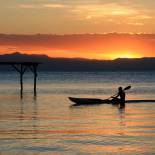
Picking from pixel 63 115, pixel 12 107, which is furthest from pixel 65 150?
pixel 12 107

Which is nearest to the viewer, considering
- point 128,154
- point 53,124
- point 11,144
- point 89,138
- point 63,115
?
point 128,154

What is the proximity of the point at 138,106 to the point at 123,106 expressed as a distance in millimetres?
1288

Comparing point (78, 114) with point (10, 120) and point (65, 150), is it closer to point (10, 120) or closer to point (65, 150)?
point (10, 120)

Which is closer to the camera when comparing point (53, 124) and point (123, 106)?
point (53, 124)

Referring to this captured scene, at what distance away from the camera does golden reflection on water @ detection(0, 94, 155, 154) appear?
23859 mm

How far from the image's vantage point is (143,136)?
27.0 meters

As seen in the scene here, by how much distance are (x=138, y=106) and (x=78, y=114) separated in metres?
8.35

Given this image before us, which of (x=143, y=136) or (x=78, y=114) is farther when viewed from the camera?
(x=78, y=114)

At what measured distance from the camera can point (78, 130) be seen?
96.7 ft

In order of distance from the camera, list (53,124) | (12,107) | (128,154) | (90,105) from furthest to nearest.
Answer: (90,105)
(12,107)
(53,124)
(128,154)

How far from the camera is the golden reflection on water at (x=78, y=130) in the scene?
78.3ft

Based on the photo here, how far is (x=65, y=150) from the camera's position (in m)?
23.2

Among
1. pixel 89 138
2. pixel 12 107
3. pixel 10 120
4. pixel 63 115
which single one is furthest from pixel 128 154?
pixel 12 107

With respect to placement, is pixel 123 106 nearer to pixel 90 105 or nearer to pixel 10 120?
pixel 90 105
